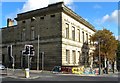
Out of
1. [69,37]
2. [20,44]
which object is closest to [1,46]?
[20,44]

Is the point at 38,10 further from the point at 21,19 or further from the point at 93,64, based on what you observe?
the point at 93,64

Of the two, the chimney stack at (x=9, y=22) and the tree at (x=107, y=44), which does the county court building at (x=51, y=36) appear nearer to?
the chimney stack at (x=9, y=22)

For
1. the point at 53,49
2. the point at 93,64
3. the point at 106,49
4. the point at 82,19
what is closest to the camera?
the point at 53,49

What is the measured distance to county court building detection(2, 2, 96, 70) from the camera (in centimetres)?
5000

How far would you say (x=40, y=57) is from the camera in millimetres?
52656

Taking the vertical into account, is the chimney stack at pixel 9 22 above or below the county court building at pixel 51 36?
above

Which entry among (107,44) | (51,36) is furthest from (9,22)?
(107,44)

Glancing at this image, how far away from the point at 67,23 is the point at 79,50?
8823 millimetres

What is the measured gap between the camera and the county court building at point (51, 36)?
50000mm

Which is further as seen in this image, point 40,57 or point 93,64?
point 93,64

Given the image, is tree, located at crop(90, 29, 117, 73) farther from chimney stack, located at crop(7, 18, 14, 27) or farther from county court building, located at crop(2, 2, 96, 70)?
chimney stack, located at crop(7, 18, 14, 27)

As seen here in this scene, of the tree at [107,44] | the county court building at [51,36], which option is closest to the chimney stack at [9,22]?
the county court building at [51,36]

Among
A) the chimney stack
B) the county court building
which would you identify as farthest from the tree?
the chimney stack

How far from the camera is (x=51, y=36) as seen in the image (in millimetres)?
50781
